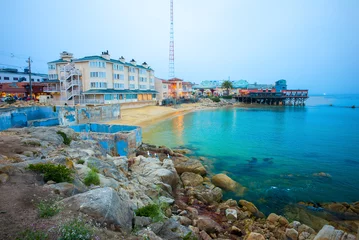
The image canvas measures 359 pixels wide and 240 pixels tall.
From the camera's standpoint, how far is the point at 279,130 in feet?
137

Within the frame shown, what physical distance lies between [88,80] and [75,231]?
49189mm

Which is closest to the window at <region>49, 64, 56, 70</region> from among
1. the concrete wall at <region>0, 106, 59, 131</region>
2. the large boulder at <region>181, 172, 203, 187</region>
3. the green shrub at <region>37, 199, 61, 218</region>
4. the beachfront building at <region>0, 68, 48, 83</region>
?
the beachfront building at <region>0, 68, 48, 83</region>

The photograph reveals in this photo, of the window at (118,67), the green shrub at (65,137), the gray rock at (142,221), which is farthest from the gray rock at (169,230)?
the window at (118,67)

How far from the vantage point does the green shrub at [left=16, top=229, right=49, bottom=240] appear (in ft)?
15.0

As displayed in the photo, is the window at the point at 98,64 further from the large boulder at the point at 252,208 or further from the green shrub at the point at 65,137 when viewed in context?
the large boulder at the point at 252,208

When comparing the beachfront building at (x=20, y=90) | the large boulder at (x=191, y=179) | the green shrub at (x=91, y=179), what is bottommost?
the large boulder at (x=191, y=179)

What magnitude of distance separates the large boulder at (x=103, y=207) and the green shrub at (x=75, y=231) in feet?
2.32

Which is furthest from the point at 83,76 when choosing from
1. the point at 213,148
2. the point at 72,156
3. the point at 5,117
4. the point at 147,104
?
the point at 72,156

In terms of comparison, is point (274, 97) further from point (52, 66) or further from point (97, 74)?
point (52, 66)

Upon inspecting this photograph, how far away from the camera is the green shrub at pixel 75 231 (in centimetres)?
465

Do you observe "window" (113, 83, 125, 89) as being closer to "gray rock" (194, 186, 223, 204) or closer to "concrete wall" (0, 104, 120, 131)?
"concrete wall" (0, 104, 120, 131)

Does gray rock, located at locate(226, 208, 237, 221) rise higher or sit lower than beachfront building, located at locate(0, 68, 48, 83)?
lower

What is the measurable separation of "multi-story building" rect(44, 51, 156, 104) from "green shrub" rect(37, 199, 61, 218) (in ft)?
147

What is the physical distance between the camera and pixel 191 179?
56.5 feet
